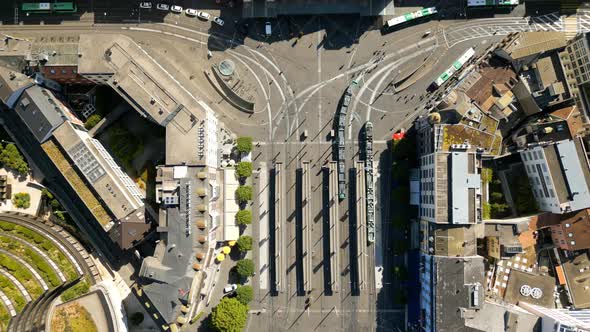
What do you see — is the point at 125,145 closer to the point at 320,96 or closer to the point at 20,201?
the point at 20,201

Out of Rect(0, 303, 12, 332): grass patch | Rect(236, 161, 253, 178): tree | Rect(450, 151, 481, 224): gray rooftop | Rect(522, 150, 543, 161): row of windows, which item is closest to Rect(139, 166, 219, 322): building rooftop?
Rect(236, 161, 253, 178): tree

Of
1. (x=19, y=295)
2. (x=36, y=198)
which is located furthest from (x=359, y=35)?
(x=19, y=295)

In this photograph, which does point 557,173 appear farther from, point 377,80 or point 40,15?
point 40,15

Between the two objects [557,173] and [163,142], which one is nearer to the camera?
[557,173]

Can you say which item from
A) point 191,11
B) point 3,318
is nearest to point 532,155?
point 191,11

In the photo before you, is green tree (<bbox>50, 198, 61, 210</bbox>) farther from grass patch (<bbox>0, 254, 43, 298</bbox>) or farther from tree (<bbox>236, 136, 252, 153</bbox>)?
tree (<bbox>236, 136, 252, 153</bbox>)
